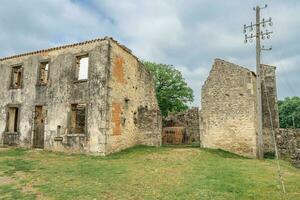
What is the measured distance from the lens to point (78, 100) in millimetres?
16734

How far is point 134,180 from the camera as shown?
384 inches

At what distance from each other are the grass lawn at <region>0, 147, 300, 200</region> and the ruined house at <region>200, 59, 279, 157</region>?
3.11 m

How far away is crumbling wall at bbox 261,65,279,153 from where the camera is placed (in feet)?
58.1

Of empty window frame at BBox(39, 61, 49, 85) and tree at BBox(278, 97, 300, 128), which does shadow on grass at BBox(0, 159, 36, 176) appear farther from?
tree at BBox(278, 97, 300, 128)

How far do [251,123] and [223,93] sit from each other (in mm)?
2456

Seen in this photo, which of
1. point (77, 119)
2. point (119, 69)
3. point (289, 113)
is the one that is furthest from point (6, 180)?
point (289, 113)

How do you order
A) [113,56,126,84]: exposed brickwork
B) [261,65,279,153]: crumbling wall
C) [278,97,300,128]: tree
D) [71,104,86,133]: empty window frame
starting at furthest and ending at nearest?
[278,97,300,128]: tree
[261,65,279,153]: crumbling wall
[71,104,86,133]: empty window frame
[113,56,126,84]: exposed brickwork

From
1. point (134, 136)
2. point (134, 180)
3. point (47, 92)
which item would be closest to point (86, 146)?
point (134, 136)

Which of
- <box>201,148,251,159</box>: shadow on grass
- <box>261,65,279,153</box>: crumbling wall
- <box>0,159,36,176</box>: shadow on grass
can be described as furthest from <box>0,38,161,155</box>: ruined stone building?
<box>261,65,279,153</box>: crumbling wall

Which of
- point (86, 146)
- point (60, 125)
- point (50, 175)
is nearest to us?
point (50, 175)

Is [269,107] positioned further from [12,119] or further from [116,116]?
[12,119]

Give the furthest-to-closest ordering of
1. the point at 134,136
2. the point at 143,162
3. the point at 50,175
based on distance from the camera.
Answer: the point at 134,136, the point at 143,162, the point at 50,175

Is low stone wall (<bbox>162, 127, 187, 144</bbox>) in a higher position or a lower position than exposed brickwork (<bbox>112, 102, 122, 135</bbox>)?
lower

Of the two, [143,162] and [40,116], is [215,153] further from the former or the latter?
[40,116]
